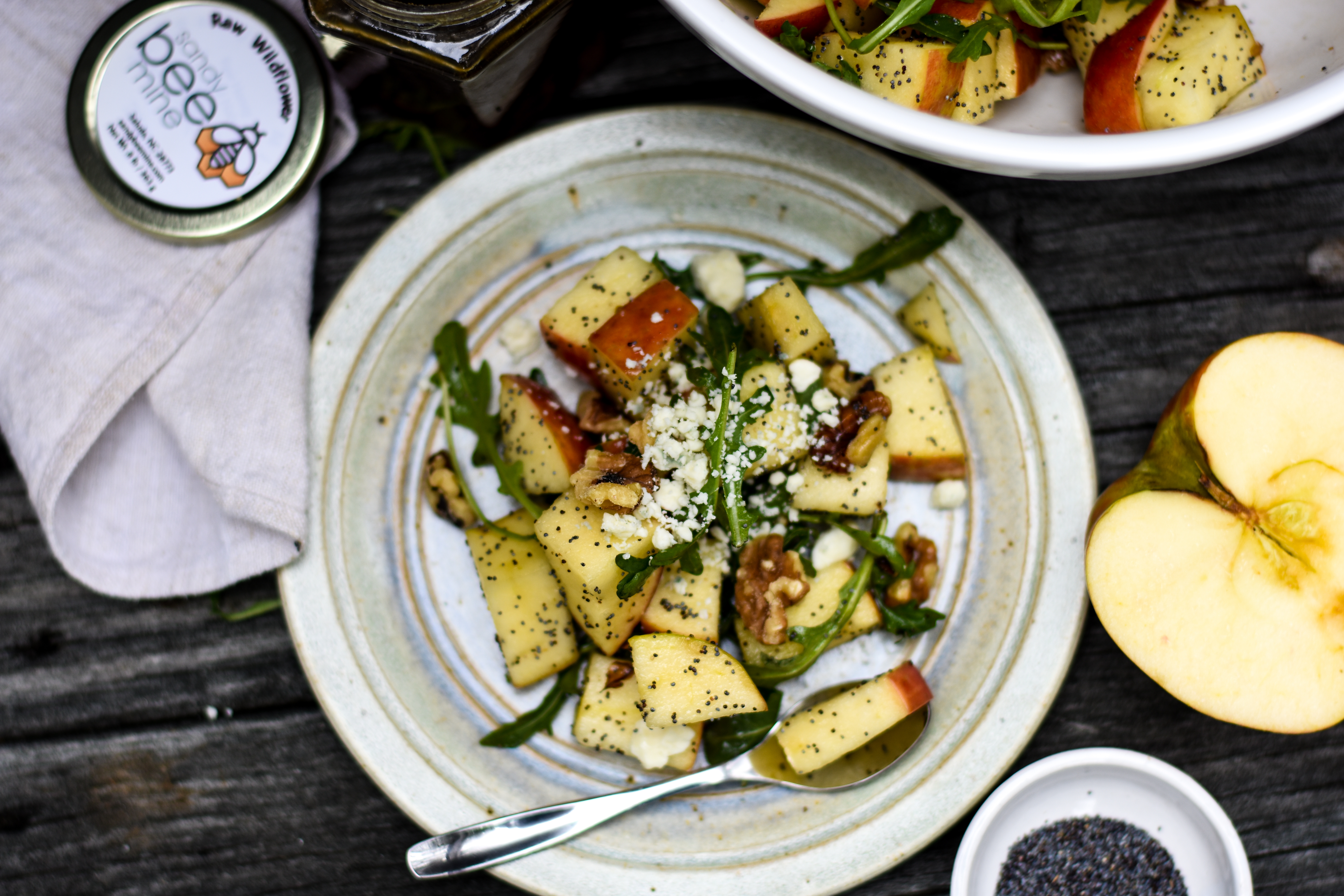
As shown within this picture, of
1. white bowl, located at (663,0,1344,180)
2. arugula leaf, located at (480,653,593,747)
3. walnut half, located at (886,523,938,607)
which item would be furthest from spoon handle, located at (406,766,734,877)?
white bowl, located at (663,0,1344,180)

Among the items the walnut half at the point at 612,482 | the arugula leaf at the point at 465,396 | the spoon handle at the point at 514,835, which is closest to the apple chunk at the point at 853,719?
the spoon handle at the point at 514,835

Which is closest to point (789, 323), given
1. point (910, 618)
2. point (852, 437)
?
point (852, 437)

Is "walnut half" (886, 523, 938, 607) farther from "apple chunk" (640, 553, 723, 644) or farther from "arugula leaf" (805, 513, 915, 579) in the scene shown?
"apple chunk" (640, 553, 723, 644)

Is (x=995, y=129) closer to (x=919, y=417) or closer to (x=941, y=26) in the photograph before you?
(x=941, y=26)

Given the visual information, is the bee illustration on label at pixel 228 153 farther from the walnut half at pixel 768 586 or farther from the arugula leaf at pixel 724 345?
the walnut half at pixel 768 586

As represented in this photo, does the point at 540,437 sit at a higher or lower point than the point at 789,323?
lower

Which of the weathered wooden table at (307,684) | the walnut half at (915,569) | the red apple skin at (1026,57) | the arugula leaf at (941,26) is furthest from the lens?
the weathered wooden table at (307,684)
